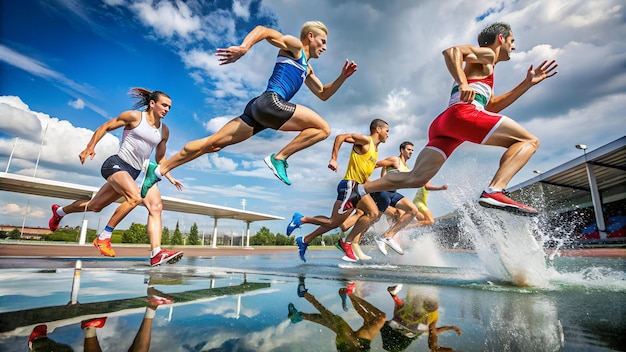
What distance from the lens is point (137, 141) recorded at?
4.14m

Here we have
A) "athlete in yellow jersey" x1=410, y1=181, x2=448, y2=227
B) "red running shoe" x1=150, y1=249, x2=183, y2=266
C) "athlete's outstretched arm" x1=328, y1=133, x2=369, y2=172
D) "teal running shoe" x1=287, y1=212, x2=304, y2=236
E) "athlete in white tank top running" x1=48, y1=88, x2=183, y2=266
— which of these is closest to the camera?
"red running shoe" x1=150, y1=249, x2=183, y2=266

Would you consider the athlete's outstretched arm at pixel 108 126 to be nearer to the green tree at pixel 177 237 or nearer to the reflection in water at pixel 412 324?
the reflection in water at pixel 412 324

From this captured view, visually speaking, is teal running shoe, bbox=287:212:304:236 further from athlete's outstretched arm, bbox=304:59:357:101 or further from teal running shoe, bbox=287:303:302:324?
teal running shoe, bbox=287:303:302:324

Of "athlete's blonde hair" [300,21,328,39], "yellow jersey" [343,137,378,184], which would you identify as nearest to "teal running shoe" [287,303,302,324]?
"athlete's blonde hair" [300,21,328,39]

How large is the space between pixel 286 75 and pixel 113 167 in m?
2.55

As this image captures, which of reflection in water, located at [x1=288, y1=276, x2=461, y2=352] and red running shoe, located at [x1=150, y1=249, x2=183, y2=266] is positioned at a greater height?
red running shoe, located at [x1=150, y1=249, x2=183, y2=266]

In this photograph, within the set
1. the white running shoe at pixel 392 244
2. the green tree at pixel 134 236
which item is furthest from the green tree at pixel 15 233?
the white running shoe at pixel 392 244

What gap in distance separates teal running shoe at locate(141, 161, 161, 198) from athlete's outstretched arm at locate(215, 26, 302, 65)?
1.70 meters

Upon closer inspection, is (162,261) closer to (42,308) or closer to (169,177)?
(169,177)

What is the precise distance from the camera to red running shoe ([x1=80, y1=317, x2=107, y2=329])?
1.24 meters

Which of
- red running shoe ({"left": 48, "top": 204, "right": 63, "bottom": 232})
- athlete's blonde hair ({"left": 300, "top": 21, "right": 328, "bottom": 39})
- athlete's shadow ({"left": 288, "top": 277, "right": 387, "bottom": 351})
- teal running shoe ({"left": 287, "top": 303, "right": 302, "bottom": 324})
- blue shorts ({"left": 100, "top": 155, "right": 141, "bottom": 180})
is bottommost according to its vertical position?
athlete's shadow ({"left": 288, "top": 277, "right": 387, "bottom": 351})

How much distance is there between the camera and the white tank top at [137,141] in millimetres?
4117

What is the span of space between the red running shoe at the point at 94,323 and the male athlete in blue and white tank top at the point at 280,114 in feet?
7.06

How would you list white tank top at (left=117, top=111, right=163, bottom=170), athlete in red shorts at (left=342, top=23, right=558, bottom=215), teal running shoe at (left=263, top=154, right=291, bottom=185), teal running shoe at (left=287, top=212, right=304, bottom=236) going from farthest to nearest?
1. teal running shoe at (left=287, top=212, right=304, bottom=236)
2. white tank top at (left=117, top=111, right=163, bottom=170)
3. teal running shoe at (left=263, top=154, right=291, bottom=185)
4. athlete in red shorts at (left=342, top=23, right=558, bottom=215)
